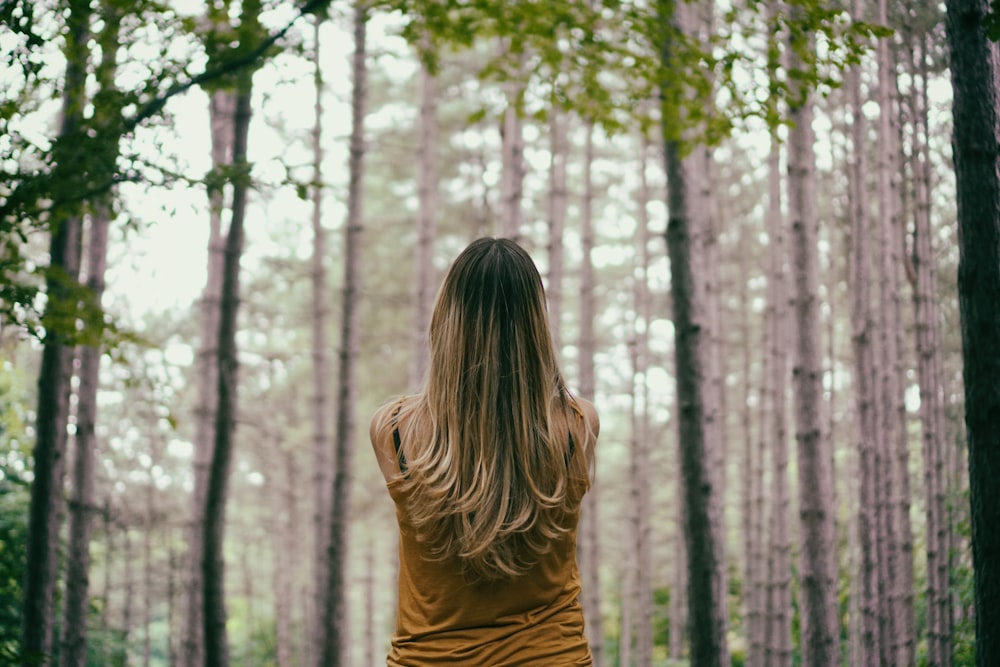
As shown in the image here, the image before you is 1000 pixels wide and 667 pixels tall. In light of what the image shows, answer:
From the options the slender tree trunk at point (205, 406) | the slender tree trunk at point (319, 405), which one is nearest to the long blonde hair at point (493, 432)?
the slender tree trunk at point (205, 406)

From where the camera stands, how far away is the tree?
11.0 feet

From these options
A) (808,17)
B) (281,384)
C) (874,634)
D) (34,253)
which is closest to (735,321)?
(281,384)

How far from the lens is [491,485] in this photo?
1936 millimetres

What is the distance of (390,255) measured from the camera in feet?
56.6

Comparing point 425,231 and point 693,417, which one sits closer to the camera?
point 693,417

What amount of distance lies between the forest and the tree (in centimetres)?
1

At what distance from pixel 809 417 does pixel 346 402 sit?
16.6ft

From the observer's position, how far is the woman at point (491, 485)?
1927 millimetres

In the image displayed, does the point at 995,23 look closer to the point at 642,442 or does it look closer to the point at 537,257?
the point at 642,442

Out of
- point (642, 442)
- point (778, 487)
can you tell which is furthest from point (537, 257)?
point (778, 487)

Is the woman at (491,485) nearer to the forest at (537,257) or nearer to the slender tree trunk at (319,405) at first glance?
the forest at (537,257)

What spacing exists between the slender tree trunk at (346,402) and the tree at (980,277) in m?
6.66

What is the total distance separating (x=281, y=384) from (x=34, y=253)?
258 inches

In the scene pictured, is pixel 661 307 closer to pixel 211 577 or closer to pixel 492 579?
pixel 211 577
